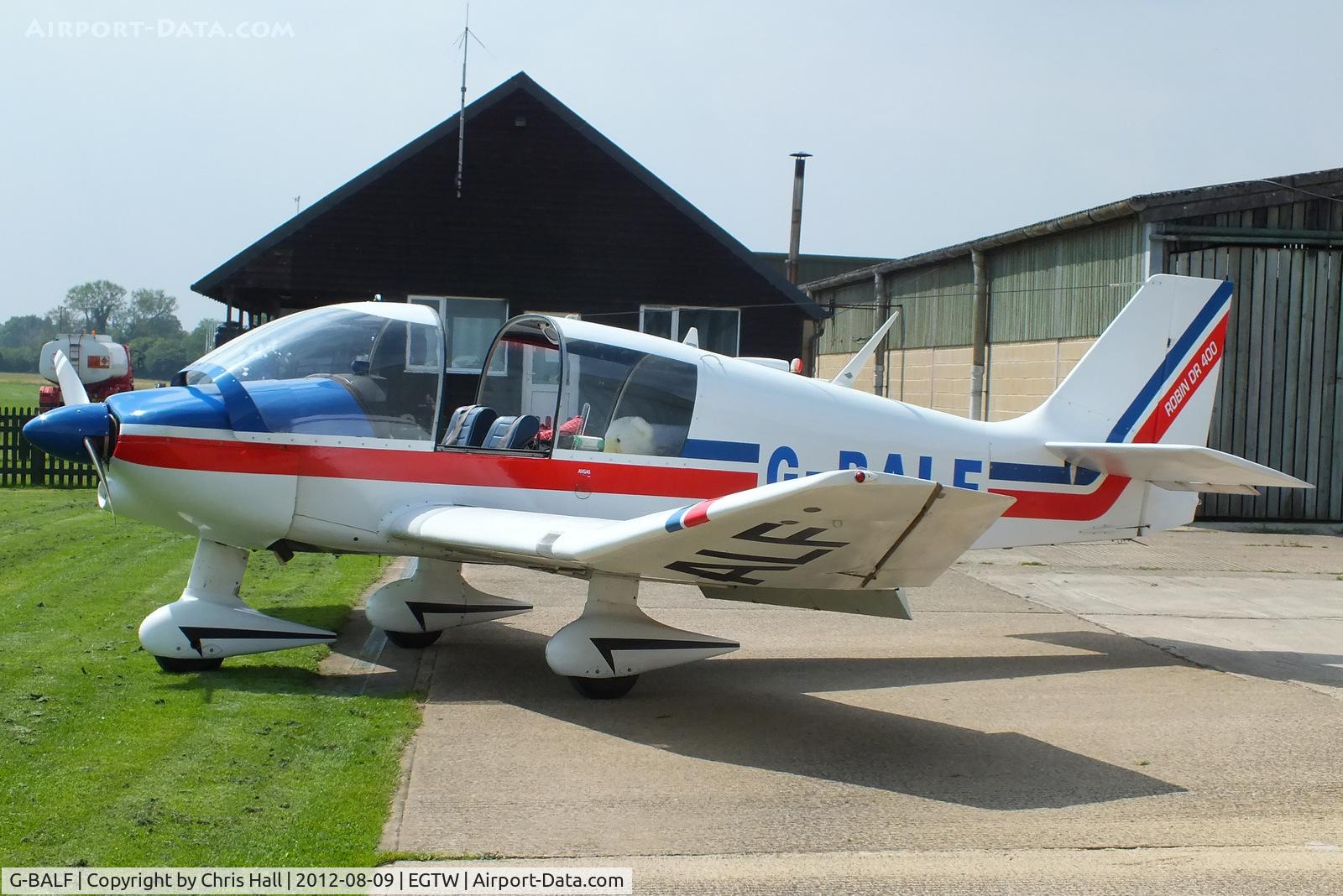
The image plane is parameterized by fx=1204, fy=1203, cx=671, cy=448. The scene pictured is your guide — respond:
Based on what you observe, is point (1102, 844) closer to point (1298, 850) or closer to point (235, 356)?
point (1298, 850)

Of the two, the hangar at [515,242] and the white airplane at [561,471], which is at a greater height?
the hangar at [515,242]

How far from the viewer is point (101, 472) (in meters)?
6.63

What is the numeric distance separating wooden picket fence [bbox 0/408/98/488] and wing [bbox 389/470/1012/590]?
14.8 meters

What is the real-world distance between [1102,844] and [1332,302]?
1412cm

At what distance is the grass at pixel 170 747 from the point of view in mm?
4117

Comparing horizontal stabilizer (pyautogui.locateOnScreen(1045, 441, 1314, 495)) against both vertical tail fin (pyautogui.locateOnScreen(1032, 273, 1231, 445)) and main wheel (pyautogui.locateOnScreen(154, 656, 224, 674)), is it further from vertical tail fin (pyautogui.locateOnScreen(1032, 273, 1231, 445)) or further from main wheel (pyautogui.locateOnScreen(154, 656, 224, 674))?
main wheel (pyautogui.locateOnScreen(154, 656, 224, 674))

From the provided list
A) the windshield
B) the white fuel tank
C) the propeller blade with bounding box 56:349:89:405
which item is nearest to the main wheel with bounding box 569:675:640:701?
the windshield

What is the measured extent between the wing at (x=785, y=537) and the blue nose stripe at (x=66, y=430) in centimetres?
189

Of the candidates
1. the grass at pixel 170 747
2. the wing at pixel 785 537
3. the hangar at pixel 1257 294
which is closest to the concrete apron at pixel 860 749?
the grass at pixel 170 747

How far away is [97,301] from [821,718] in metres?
84.0

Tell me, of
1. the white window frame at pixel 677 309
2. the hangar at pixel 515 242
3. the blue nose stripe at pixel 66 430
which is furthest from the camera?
the white window frame at pixel 677 309

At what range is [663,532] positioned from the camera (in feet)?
17.7

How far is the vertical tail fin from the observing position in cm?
877

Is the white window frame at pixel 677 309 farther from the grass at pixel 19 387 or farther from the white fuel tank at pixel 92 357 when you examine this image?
the grass at pixel 19 387
